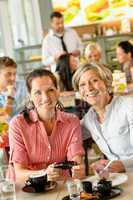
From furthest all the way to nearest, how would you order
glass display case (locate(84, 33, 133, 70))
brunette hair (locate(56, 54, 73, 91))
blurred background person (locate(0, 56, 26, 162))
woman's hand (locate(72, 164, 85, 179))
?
glass display case (locate(84, 33, 133, 70)) → brunette hair (locate(56, 54, 73, 91)) → blurred background person (locate(0, 56, 26, 162)) → woman's hand (locate(72, 164, 85, 179))

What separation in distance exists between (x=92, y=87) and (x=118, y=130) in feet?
0.88

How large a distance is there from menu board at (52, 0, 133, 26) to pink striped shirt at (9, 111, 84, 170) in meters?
5.53

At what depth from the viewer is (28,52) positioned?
712 centimetres

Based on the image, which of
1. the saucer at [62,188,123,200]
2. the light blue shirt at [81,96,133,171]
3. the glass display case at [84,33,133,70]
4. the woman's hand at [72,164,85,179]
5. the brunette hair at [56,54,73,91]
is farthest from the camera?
the glass display case at [84,33,133,70]

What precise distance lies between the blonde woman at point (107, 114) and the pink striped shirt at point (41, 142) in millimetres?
169

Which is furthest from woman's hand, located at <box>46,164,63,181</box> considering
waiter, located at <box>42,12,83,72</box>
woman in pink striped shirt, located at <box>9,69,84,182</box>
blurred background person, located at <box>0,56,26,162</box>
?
waiter, located at <box>42,12,83,72</box>

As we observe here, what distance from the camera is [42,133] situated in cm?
206

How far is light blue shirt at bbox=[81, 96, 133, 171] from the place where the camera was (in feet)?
7.09

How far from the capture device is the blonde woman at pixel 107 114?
2.17m

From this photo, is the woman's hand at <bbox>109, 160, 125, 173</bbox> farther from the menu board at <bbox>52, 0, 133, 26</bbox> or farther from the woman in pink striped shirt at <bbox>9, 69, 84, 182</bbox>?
the menu board at <bbox>52, 0, 133, 26</bbox>

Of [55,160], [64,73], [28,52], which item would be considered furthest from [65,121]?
[28,52]

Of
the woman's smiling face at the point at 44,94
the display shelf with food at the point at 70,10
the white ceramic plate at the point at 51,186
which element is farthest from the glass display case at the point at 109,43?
the white ceramic plate at the point at 51,186

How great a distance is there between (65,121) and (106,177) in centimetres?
44

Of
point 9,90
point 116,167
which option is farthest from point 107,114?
point 9,90
